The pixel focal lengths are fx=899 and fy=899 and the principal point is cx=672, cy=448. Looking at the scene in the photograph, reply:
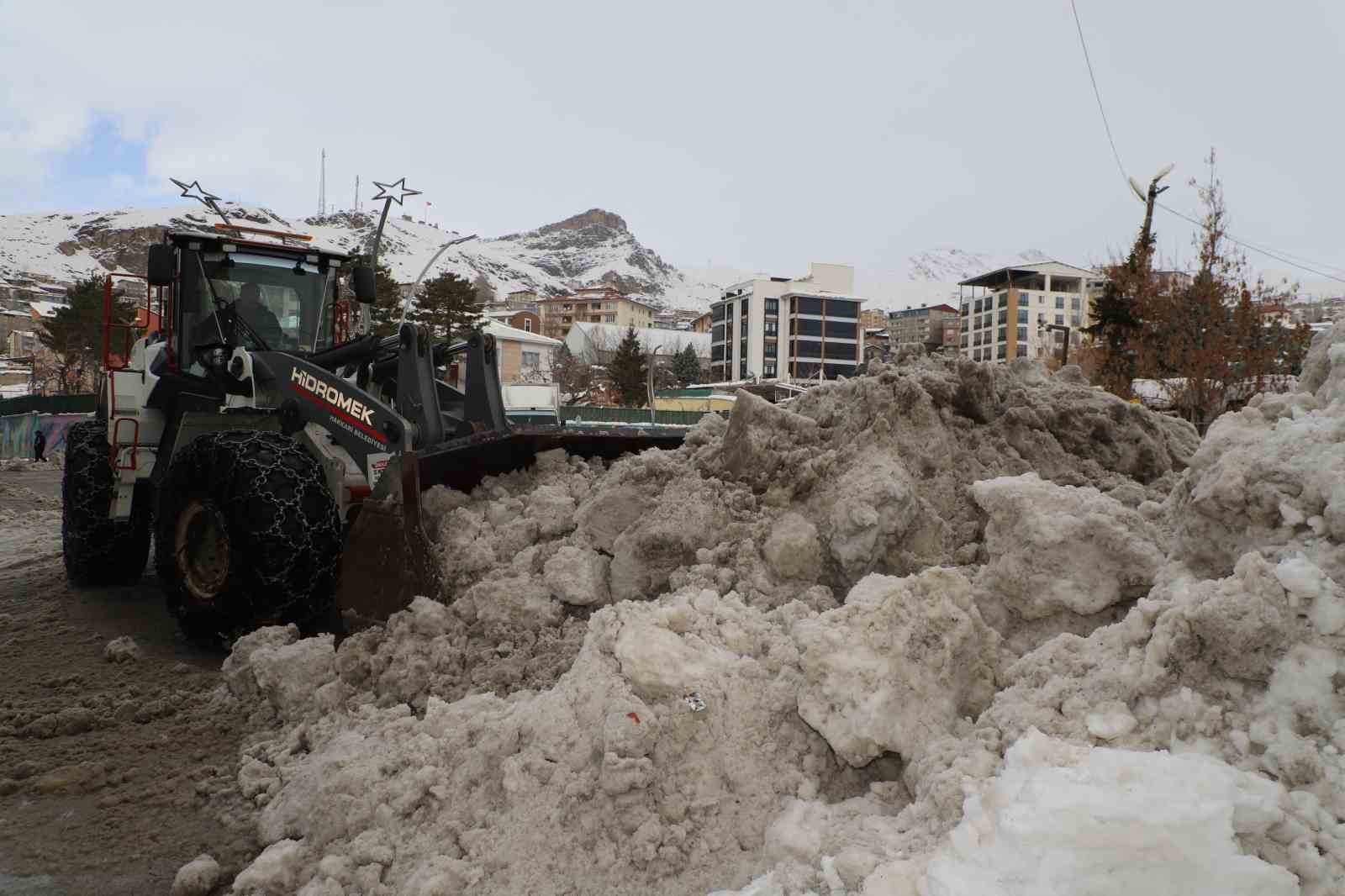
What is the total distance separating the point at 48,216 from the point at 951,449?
220139mm

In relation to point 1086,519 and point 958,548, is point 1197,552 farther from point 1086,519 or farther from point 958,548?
point 958,548

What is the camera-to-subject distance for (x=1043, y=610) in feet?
10.5

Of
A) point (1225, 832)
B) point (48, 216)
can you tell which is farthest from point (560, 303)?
point (1225, 832)

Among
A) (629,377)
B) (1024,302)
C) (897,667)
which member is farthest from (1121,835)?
(1024,302)

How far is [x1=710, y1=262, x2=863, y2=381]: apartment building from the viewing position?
86938mm

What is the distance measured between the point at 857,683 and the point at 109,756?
3.25 meters

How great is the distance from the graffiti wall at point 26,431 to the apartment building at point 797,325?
6370 centimetres

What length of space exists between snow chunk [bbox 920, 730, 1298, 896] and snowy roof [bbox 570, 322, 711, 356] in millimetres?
55388

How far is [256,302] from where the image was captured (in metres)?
6.46

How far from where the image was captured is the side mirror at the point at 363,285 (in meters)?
6.61

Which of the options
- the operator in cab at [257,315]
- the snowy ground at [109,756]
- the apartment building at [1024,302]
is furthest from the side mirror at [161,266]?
the apartment building at [1024,302]

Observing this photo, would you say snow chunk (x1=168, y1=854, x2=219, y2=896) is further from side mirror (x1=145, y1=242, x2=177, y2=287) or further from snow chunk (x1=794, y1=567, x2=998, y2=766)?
side mirror (x1=145, y1=242, x2=177, y2=287)

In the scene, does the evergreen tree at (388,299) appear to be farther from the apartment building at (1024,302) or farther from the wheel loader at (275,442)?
the apartment building at (1024,302)

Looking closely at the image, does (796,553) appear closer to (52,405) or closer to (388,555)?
(388,555)
